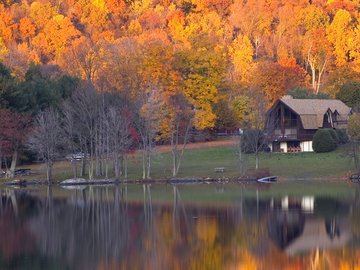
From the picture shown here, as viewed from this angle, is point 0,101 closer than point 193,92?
Yes

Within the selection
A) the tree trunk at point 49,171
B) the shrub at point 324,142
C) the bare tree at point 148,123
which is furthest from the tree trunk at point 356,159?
the tree trunk at point 49,171

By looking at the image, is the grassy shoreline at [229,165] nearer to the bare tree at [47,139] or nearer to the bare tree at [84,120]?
the bare tree at [47,139]

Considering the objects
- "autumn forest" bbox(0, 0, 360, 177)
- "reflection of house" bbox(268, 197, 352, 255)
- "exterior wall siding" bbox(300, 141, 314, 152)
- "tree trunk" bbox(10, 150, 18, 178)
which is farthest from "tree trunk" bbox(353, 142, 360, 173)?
"tree trunk" bbox(10, 150, 18, 178)

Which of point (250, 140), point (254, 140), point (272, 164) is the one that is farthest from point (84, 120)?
point (272, 164)

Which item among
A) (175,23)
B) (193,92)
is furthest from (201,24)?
(193,92)

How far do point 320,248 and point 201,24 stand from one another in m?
128

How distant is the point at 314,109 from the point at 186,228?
4791 centimetres

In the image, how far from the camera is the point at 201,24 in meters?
160

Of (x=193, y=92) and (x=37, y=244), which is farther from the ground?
(x=193, y=92)

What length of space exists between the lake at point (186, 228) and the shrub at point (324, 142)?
640 inches

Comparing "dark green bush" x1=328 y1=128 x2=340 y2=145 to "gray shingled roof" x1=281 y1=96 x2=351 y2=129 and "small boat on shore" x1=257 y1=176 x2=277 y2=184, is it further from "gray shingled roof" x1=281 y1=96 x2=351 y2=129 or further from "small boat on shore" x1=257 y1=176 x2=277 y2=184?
"small boat on shore" x1=257 y1=176 x2=277 y2=184

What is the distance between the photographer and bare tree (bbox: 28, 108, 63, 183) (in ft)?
241

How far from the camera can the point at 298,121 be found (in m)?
85.1

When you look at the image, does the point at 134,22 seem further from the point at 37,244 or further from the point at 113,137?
the point at 37,244
